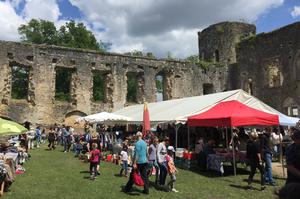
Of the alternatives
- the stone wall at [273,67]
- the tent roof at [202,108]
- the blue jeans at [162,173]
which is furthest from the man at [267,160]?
the stone wall at [273,67]

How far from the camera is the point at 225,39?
33.0m

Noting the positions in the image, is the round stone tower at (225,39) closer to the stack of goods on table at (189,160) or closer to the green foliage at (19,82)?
the green foliage at (19,82)

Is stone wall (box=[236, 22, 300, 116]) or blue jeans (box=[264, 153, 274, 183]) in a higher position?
stone wall (box=[236, 22, 300, 116])

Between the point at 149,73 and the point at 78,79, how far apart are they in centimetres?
607

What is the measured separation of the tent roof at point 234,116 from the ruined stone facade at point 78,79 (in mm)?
15584

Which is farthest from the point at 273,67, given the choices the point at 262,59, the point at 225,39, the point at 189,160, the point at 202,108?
the point at 189,160

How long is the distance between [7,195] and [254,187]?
631 cm

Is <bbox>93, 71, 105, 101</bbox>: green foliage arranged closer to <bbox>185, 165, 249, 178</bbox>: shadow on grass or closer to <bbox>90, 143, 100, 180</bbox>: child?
<bbox>185, 165, 249, 178</bbox>: shadow on grass

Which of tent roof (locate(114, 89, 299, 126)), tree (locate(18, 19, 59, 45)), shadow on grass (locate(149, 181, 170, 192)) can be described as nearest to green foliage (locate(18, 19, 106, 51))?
tree (locate(18, 19, 59, 45))

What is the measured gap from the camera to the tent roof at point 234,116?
1097cm

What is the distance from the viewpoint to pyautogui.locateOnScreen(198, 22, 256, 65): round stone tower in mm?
32719

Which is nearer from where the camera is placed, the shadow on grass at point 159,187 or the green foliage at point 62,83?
the shadow on grass at point 159,187

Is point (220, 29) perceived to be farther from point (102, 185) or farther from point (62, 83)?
point (102, 185)

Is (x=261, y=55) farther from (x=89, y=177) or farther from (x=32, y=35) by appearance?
(x=32, y=35)
